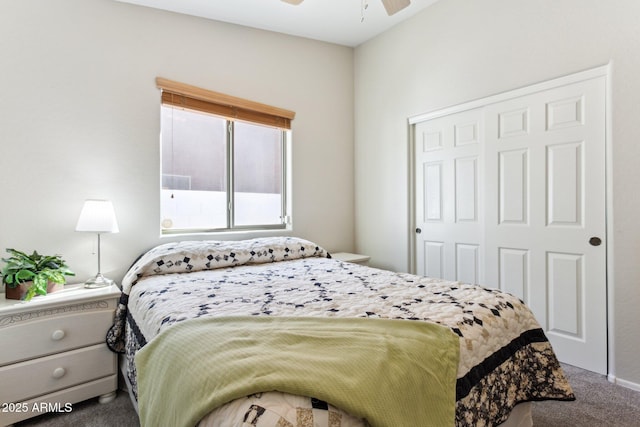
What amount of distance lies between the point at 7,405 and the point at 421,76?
3.75 meters

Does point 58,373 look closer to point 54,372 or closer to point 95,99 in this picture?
point 54,372

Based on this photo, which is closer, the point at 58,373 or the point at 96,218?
the point at 58,373

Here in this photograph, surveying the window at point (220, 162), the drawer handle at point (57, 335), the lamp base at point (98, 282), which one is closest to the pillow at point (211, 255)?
the lamp base at point (98, 282)

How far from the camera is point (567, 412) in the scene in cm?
180

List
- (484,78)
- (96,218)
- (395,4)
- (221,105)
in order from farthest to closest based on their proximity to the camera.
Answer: (221,105)
(484,78)
(96,218)
(395,4)

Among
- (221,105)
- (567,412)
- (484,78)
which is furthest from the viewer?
(221,105)

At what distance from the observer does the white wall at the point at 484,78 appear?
2004mm

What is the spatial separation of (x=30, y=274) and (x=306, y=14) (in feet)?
9.42

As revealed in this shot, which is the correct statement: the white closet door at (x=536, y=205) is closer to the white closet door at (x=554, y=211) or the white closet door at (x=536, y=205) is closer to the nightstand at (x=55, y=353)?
the white closet door at (x=554, y=211)

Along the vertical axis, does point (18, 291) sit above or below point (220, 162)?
below

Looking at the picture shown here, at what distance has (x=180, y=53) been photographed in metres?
2.77

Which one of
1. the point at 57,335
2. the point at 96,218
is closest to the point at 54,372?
the point at 57,335

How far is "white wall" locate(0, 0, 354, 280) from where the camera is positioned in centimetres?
215

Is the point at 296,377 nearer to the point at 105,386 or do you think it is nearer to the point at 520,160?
the point at 105,386
